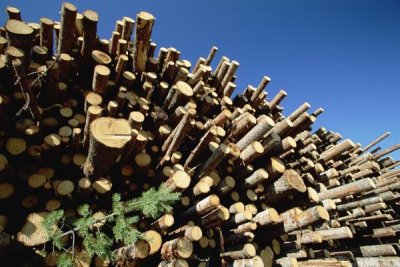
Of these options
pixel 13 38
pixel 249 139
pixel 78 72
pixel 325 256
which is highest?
pixel 13 38

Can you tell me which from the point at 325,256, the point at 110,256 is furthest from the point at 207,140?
the point at 325,256

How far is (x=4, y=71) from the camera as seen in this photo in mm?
3160

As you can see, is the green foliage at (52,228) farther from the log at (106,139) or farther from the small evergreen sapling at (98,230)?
the log at (106,139)

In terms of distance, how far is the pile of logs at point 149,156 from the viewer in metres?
2.88

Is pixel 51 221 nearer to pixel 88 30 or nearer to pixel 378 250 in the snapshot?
pixel 88 30

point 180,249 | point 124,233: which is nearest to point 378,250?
point 180,249

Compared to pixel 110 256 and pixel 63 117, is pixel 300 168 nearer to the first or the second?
pixel 110 256

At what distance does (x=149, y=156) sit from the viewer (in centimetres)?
350

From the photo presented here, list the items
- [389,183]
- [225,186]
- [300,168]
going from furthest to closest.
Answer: [389,183]
[300,168]
[225,186]

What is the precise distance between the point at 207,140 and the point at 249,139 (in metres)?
0.69

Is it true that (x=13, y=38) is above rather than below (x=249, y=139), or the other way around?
above

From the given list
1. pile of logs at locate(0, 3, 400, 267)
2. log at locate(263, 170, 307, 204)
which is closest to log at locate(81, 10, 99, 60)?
pile of logs at locate(0, 3, 400, 267)

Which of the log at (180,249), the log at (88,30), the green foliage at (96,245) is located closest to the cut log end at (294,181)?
the log at (180,249)

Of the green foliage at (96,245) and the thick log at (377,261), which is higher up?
the green foliage at (96,245)
